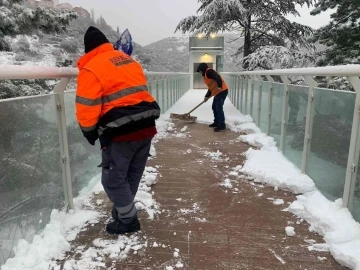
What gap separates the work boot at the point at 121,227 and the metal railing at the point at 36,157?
53 cm

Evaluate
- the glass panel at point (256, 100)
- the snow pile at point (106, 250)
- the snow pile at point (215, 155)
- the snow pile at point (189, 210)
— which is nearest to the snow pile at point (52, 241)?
the snow pile at point (106, 250)

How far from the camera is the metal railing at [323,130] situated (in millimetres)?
2688

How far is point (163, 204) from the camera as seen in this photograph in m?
3.27

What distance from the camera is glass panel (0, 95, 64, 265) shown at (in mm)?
2061

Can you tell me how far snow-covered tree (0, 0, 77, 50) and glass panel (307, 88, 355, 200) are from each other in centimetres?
667

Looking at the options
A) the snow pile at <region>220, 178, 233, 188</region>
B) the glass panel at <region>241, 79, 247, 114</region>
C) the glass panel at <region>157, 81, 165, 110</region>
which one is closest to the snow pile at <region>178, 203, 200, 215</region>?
the snow pile at <region>220, 178, 233, 188</region>

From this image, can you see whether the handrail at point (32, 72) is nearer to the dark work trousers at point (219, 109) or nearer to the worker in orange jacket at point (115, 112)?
the worker in orange jacket at point (115, 112)

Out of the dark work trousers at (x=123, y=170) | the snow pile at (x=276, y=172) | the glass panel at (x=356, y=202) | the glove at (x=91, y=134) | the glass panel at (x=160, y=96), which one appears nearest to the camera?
the glove at (x=91, y=134)

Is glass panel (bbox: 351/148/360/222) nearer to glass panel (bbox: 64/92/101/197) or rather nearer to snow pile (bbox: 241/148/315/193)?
snow pile (bbox: 241/148/315/193)

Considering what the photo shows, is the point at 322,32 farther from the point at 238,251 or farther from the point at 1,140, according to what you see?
the point at 1,140

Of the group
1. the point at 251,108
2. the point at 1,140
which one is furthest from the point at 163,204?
the point at 251,108

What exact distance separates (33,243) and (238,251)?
5.09 ft

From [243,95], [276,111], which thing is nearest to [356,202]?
[276,111]

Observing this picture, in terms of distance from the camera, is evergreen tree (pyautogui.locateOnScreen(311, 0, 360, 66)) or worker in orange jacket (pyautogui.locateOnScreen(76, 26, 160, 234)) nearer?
worker in orange jacket (pyautogui.locateOnScreen(76, 26, 160, 234))
